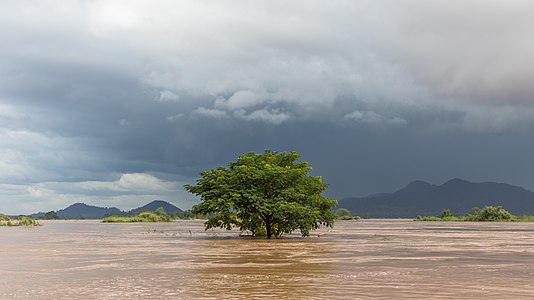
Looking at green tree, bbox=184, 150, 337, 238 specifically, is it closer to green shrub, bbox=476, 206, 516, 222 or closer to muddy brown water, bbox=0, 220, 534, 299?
muddy brown water, bbox=0, 220, 534, 299

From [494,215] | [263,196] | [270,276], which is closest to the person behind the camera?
[270,276]

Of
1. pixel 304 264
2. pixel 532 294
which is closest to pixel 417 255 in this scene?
pixel 304 264

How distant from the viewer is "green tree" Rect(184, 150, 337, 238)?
156 ft

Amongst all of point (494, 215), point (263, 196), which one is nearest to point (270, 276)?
point (263, 196)

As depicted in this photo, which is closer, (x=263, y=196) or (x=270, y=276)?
(x=270, y=276)

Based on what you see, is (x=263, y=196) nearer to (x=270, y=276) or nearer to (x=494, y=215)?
(x=270, y=276)

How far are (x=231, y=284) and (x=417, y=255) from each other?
15530 mm

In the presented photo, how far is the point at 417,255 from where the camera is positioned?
31.8 meters

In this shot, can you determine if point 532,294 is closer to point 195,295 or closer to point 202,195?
point 195,295

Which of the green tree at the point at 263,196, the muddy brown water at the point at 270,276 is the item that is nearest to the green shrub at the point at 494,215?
the green tree at the point at 263,196

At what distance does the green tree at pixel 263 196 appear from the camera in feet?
156

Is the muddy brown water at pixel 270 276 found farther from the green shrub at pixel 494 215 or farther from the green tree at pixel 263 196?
the green shrub at pixel 494 215

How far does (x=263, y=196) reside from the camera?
161 ft

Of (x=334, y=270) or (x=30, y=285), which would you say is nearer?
(x=30, y=285)
